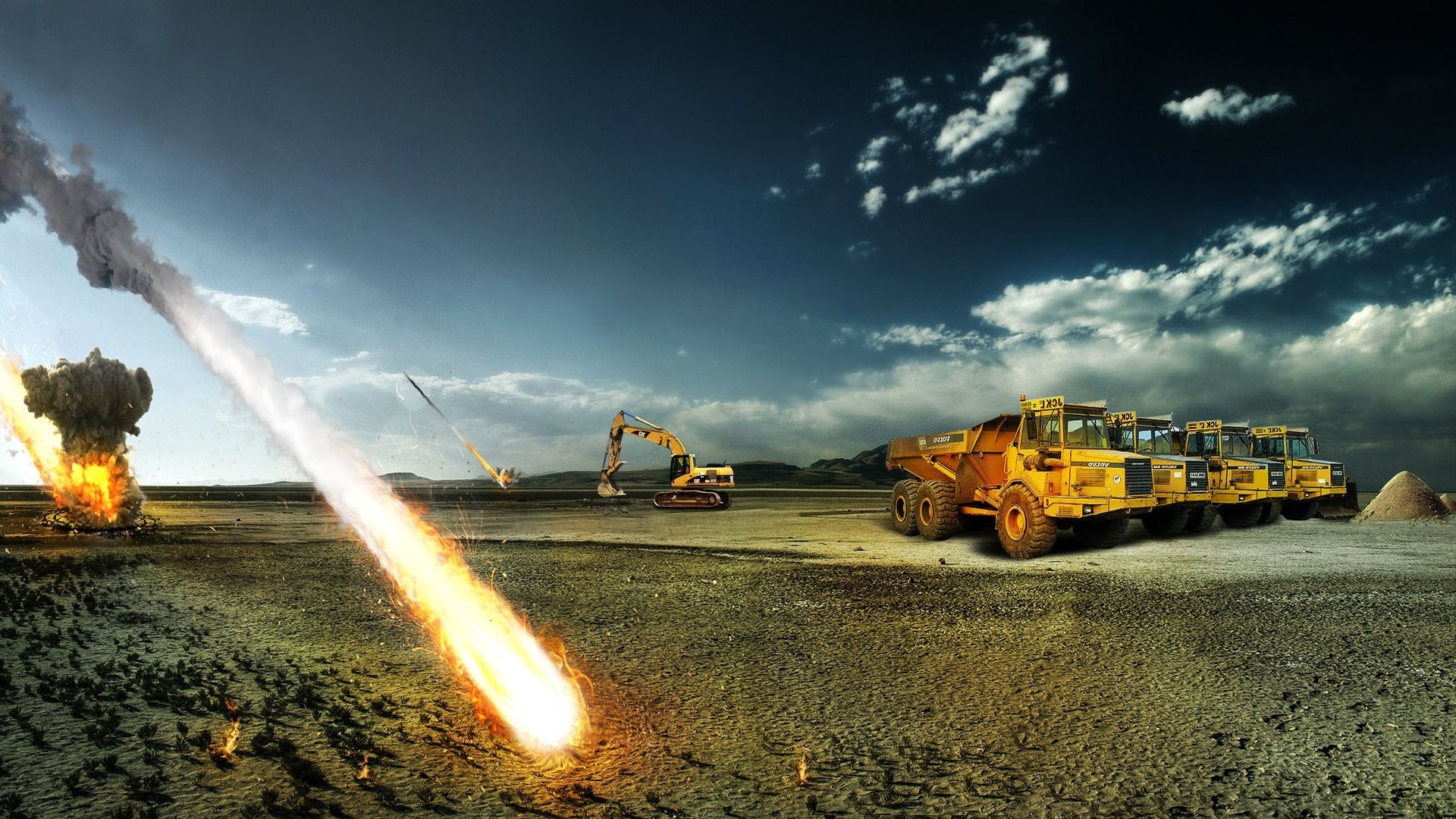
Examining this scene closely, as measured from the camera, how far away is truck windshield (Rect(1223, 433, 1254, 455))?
2294 centimetres

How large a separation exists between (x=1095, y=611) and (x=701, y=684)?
21.7 ft

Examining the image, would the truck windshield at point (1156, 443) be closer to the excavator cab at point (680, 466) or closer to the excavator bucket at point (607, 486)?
the excavator cab at point (680, 466)

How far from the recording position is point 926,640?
8.75m

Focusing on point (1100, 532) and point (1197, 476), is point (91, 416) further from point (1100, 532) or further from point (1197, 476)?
point (1197, 476)

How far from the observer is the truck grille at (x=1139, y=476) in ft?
51.1

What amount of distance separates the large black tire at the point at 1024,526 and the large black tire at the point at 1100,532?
5.94ft

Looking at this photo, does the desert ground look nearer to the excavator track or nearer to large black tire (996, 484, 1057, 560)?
large black tire (996, 484, 1057, 560)

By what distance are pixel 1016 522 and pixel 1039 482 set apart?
1.13 metres

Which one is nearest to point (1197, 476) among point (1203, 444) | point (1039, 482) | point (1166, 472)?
point (1166, 472)

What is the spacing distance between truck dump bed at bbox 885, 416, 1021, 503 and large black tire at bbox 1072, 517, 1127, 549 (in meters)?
2.27

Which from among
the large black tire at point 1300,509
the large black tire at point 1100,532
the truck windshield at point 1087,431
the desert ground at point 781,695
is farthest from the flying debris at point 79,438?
the large black tire at point 1300,509

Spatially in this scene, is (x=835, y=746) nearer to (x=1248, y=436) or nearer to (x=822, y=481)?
(x=1248, y=436)

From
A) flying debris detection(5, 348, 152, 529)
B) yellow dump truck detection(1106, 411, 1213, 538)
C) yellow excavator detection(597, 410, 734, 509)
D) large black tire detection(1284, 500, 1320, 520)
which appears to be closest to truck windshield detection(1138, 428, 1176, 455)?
yellow dump truck detection(1106, 411, 1213, 538)

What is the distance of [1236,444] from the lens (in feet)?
76.0
